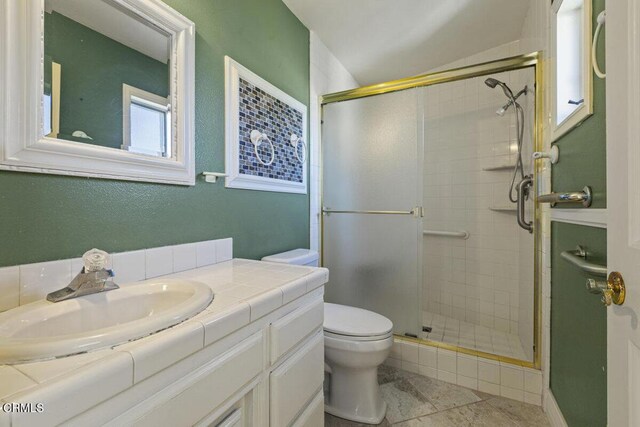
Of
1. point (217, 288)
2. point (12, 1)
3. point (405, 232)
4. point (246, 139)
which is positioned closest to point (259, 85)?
point (246, 139)

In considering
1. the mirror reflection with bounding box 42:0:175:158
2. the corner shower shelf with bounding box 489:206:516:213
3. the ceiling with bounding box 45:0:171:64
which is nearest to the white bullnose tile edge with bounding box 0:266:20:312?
the mirror reflection with bounding box 42:0:175:158

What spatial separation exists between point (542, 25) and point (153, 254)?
2301 mm

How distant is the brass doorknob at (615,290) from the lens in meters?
0.55

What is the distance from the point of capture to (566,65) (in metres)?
1.36

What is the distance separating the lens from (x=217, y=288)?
92cm

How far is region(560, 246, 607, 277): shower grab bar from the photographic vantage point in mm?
805

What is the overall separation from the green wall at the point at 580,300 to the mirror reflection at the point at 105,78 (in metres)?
1.54

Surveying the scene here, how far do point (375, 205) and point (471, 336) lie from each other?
1299 mm

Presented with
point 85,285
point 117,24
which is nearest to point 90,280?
point 85,285

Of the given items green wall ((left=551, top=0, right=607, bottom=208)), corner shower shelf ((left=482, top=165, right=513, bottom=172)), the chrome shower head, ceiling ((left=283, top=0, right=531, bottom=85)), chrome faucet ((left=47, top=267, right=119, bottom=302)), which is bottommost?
chrome faucet ((left=47, top=267, right=119, bottom=302))

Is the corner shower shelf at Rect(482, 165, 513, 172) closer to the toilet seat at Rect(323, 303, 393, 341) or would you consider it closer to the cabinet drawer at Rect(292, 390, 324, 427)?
the toilet seat at Rect(323, 303, 393, 341)

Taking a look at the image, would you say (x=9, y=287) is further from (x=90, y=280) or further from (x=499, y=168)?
(x=499, y=168)

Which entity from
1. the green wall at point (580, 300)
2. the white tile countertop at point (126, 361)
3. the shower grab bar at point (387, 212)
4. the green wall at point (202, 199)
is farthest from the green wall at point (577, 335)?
the green wall at point (202, 199)

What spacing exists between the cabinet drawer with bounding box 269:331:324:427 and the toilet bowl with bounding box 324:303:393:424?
0.29 m
